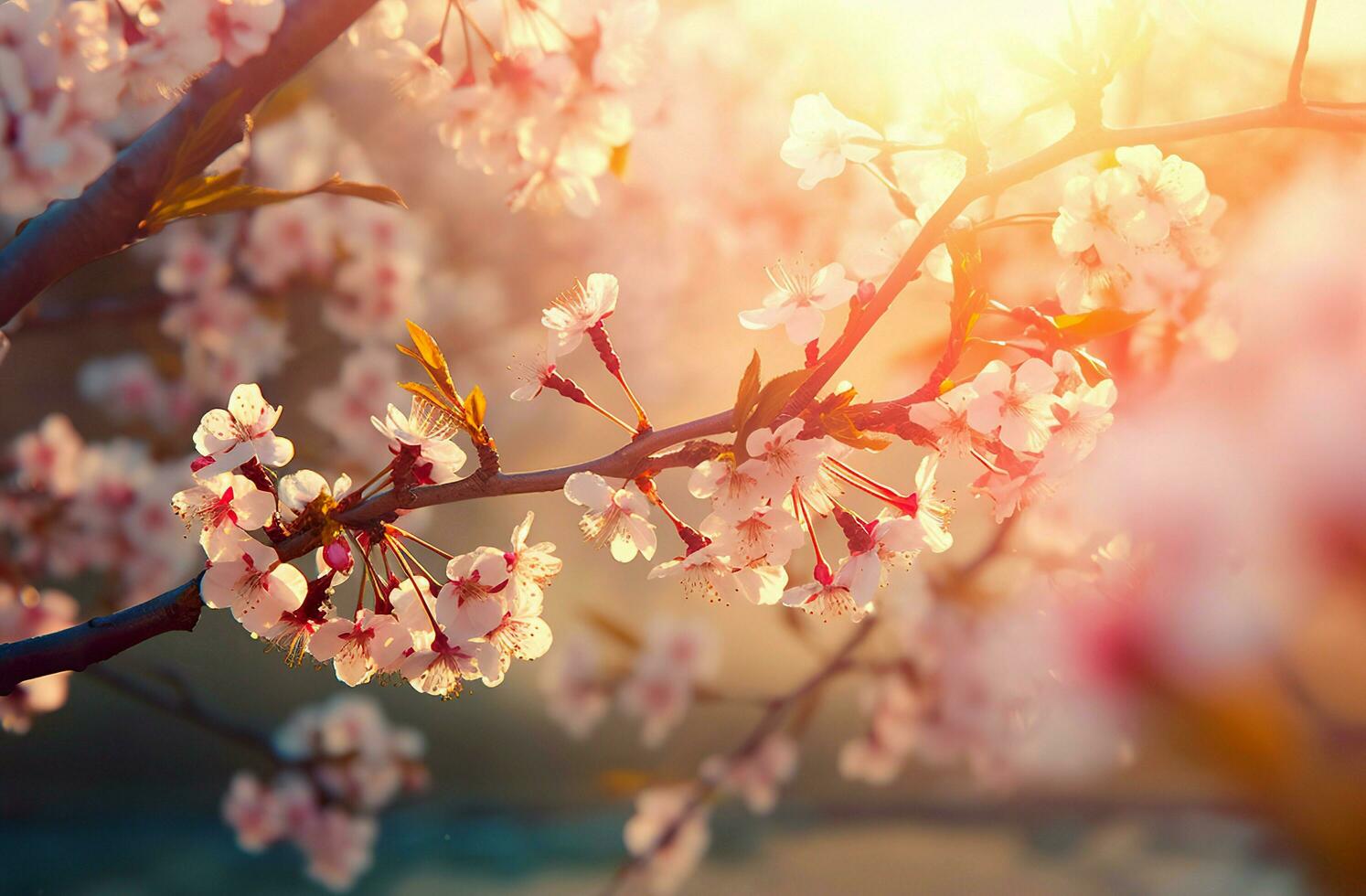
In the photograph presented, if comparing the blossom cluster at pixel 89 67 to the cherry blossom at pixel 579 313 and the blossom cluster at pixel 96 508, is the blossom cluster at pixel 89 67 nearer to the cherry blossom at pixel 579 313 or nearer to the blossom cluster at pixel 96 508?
the cherry blossom at pixel 579 313

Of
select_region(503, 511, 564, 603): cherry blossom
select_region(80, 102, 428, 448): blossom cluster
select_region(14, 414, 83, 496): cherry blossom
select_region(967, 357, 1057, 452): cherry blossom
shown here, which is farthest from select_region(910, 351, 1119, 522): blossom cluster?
select_region(14, 414, 83, 496): cherry blossom

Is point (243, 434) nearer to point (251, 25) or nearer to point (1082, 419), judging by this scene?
point (251, 25)

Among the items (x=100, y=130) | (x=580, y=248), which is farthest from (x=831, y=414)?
(x=580, y=248)

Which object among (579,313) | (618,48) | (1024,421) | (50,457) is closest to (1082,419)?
(1024,421)

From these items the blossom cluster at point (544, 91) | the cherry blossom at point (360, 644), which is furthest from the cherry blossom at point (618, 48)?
the cherry blossom at point (360, 644)

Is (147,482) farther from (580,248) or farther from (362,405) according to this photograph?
(580,248)

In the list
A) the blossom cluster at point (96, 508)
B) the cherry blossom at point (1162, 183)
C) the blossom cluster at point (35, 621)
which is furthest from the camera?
the blossom cluster at point (96, 508)

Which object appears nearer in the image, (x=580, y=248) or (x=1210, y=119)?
(x=1210, y=119)
